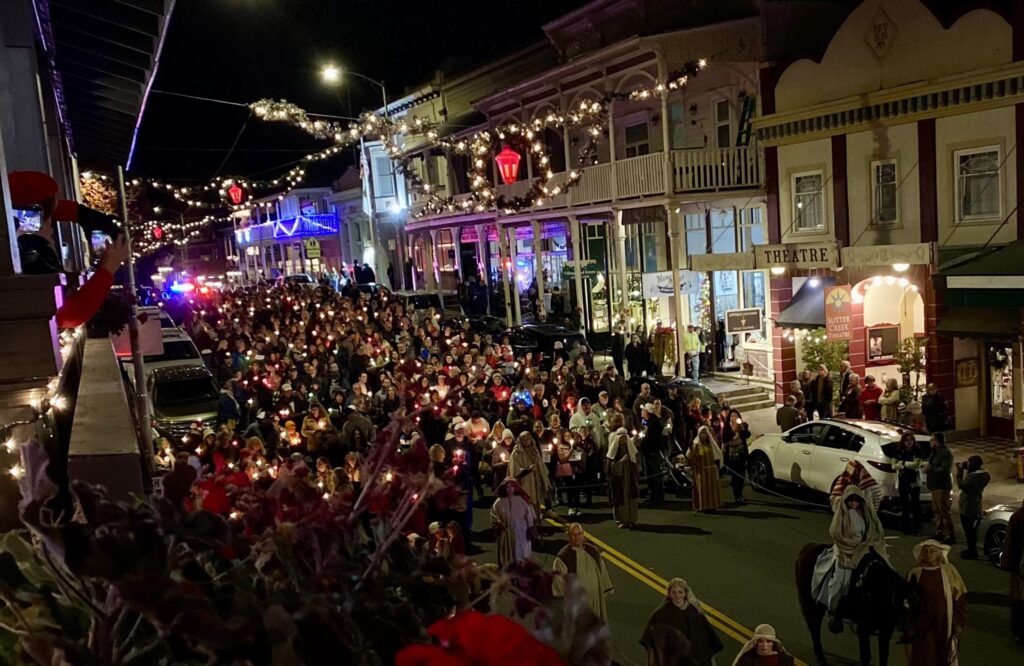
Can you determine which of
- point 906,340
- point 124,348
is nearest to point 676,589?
point 124,348

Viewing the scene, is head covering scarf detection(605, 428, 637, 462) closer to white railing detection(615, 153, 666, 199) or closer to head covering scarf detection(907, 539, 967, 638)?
head covering scarf detection(907, 539, 967, 638)

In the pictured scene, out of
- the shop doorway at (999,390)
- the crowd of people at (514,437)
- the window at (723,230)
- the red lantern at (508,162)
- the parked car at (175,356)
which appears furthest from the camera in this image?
the window at (723,230)

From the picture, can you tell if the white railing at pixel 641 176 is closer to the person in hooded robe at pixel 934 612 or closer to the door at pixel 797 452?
the door at pixel 797 452

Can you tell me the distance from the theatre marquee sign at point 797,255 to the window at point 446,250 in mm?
25185

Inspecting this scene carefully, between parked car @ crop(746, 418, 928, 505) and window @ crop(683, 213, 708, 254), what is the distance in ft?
37.9

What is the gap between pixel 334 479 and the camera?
1074 cm

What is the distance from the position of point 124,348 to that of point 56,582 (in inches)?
351

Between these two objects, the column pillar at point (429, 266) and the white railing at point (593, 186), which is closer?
the white railing at point (593, 186)

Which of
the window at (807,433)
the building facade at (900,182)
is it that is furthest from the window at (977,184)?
the window at (807,433)

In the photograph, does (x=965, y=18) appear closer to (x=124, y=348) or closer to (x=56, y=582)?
(x=124, y=348)

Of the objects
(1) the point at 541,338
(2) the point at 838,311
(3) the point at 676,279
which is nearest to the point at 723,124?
(3) the point at 676,279

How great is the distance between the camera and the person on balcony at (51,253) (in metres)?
4.01

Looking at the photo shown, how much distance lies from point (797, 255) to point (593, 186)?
821 cm

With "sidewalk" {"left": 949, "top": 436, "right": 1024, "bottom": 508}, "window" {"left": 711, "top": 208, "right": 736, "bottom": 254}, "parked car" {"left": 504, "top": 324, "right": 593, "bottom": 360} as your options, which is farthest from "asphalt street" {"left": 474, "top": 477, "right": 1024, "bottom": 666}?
"window" {"left": 711, "top": 208, "right": 736, "bottom": 254}
